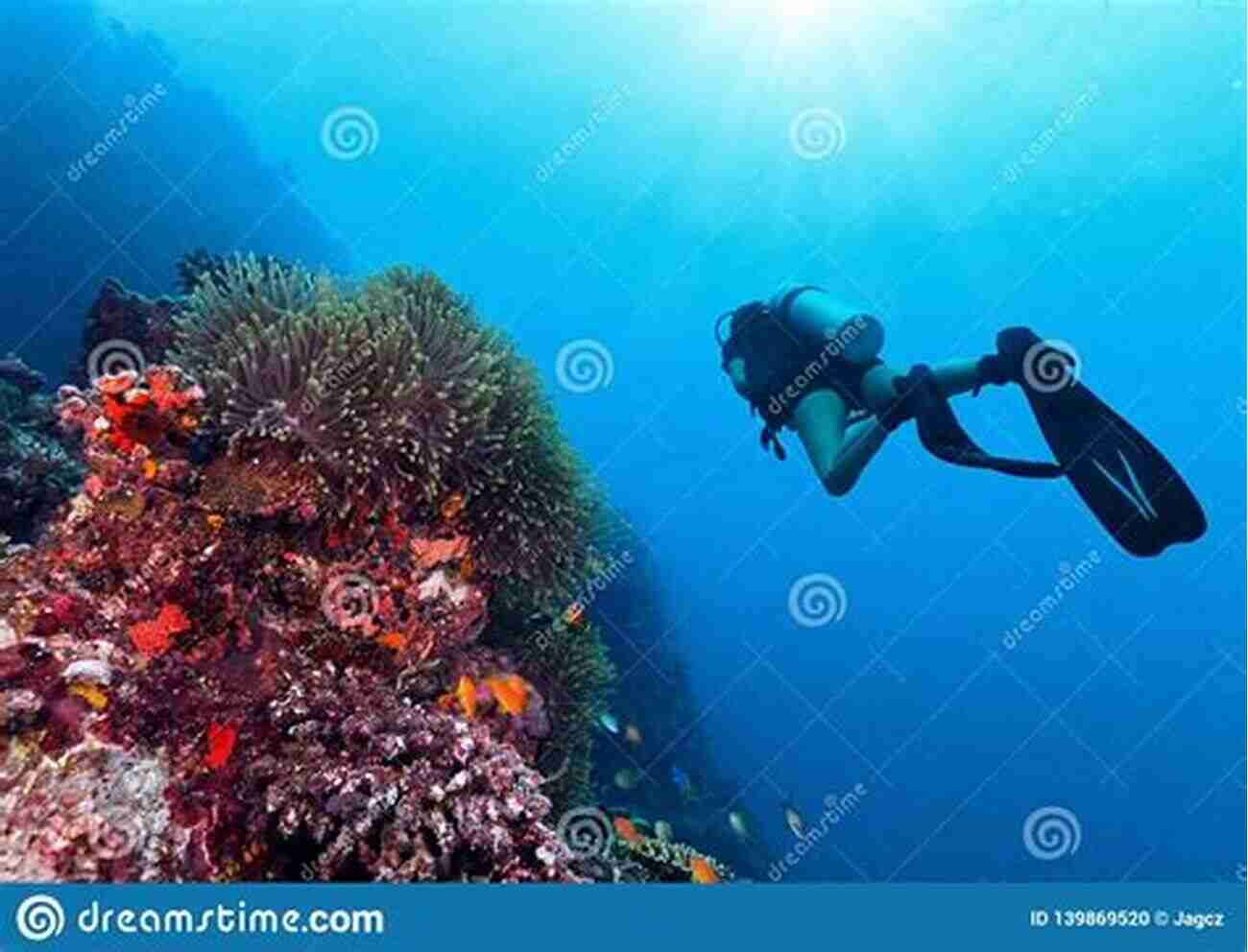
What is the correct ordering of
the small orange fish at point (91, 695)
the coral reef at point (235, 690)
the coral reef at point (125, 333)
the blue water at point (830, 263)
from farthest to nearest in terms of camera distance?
the blue water at point (830, 263) → the coral reef at point (125, 333) → the small orange fish at point (91, 695) → the coral reef at point (235, 690)

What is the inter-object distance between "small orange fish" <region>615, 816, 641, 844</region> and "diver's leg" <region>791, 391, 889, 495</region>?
3.12 metres

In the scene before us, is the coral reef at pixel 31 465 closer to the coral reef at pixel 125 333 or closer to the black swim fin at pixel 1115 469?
the coral reef at pixel 125 333

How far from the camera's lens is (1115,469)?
22.9ft

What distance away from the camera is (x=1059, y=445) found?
708 centimetres

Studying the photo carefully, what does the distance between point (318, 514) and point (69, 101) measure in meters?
20.9

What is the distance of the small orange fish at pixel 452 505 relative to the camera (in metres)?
4.68

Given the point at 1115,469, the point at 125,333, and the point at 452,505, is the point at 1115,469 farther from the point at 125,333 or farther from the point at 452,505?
the point at 125,333

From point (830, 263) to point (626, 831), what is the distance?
56.6 meters

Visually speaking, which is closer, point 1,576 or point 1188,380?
point 1,576

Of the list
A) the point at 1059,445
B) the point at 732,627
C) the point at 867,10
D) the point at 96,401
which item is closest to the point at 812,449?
the point at 1059,445

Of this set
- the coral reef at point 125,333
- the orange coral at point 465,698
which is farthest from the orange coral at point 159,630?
the coral reef at point 125,333

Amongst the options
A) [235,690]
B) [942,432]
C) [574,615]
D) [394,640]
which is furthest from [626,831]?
[942,432]

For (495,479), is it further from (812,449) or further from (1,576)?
(812,449)

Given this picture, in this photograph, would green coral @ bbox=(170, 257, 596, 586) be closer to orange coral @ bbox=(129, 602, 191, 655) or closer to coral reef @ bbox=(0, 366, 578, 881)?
coral reef @ bbox=(0, 366, 578, 881)
